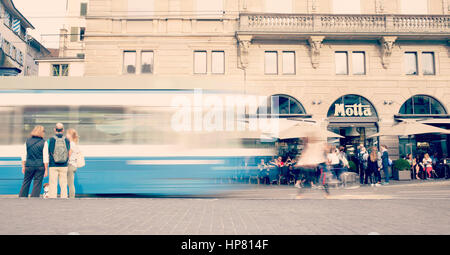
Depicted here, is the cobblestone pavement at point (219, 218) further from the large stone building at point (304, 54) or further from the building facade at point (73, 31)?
the building facade at point (73, 31)

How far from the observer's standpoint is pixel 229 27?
68.6 feet

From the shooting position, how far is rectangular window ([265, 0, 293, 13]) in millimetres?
21188

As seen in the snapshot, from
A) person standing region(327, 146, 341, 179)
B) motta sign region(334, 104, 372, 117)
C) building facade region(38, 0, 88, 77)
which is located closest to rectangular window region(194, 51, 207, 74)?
motta sign region(334, 104, 372, 117)

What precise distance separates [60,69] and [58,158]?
2299cm

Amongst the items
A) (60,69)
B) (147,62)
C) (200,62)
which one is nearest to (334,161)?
(200,62)

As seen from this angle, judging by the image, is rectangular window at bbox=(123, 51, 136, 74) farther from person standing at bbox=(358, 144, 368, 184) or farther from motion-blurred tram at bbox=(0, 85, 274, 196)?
person standing at bbox=(358, 144, 368, 184)

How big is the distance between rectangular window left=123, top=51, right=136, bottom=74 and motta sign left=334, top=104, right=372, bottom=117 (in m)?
11.9

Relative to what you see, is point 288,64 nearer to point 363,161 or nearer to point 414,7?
point 363,161

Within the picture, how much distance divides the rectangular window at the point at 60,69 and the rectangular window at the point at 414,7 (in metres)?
24.6

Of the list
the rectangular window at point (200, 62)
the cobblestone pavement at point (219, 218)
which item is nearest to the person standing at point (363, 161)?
the cobblestone pavement at point (219, 218)

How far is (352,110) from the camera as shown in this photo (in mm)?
20734

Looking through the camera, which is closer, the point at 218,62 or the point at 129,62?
the point at 218,62

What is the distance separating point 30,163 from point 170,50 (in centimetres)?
1323
